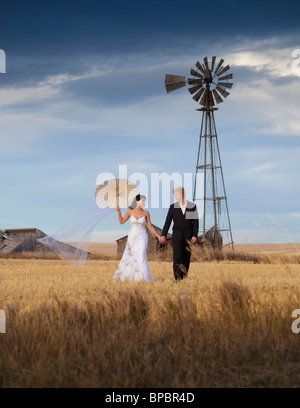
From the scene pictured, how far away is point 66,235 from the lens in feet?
57.0

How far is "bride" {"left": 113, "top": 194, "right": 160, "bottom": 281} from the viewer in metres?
13.5

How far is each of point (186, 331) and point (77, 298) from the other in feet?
15.1

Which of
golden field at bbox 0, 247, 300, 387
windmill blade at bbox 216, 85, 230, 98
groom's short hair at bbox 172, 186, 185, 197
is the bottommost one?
golden field at bbox 0, 247, 300, 387

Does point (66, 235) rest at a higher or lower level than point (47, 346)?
higher

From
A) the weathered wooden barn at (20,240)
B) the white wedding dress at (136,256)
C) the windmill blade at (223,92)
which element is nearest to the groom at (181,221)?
the white wedding dress at (136,256)

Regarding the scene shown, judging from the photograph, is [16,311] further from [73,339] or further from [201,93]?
[201,93]

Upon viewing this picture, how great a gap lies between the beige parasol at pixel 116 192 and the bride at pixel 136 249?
23.9 inches

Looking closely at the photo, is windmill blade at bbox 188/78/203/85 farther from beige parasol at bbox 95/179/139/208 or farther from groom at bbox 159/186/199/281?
groom at bbox 159/186/199/281

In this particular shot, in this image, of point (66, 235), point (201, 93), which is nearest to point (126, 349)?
point (66, 235)

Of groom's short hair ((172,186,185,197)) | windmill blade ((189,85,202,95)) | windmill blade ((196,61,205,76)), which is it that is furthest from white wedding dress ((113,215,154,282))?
windmill blade ((196,61,205,76))

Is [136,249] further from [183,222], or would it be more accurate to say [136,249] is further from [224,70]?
[224,70]

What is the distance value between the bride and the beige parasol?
0.61 metres

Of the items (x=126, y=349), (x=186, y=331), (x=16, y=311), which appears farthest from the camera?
(x=16, y=311)
